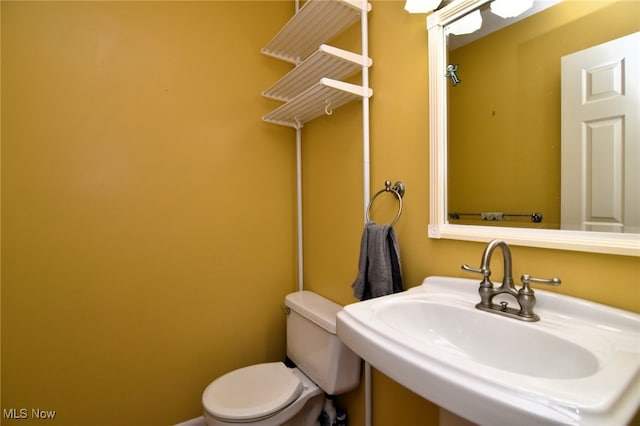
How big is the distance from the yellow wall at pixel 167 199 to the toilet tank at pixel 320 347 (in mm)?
119

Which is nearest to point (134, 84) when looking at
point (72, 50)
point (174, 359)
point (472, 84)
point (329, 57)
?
point (72, 50)

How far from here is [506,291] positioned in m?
0.75

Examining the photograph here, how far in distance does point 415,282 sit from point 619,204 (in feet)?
→ 1.99

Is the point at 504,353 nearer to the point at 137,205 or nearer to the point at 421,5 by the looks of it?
the point at 421,5

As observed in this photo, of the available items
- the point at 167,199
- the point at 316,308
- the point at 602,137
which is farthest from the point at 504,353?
the point at 167,199

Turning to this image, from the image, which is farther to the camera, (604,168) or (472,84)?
(472,84)

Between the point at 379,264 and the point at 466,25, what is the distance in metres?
0.87

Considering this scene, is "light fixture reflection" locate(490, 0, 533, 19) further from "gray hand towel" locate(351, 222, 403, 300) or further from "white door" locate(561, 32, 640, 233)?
"gray hand towel" locate(351, 222, 403, 300)

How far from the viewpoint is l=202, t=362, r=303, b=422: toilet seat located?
3.59ft

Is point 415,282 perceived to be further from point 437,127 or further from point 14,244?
point 14,244

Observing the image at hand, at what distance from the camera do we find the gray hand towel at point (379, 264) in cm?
104

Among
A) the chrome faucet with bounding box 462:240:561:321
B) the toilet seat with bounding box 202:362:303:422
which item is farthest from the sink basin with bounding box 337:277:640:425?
the toilet seat with bounding box 202:362:303:422

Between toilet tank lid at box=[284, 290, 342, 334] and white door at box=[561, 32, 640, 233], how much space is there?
90 centimetres

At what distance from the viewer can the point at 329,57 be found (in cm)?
118
